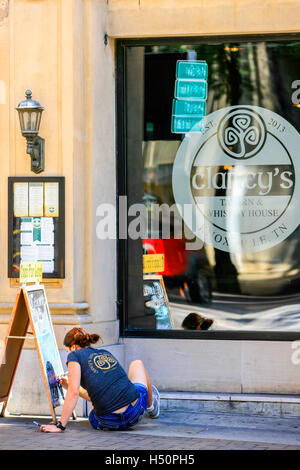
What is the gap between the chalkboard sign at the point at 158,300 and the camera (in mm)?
9641

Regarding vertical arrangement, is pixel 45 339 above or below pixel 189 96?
below

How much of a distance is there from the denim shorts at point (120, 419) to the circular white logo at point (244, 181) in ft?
7.53

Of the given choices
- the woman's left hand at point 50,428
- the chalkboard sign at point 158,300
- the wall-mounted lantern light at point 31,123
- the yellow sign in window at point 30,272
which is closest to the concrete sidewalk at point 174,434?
the woman's left hand at point 50,428

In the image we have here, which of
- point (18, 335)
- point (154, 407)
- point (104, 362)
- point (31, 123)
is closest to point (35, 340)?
point (18, 335)

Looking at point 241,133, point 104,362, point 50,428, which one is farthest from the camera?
point 241,133

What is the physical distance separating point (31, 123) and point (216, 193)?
2.15 meters

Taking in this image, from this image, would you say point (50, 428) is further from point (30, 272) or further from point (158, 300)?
point (158, 300)

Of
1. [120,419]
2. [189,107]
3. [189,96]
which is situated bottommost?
[120,419]

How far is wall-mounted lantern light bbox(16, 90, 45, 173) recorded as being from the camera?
8.90 m

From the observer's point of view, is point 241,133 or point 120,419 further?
point 241,133

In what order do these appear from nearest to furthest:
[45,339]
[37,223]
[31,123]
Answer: [45,339]
[31,123]
[37,223]

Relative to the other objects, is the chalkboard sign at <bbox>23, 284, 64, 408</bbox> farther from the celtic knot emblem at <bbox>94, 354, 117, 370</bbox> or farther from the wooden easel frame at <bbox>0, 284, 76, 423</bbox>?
the celtic knot emblem at <bbox>94, 354, 117, 370</bbox>

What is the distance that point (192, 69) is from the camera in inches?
377

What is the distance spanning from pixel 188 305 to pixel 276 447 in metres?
2.58
